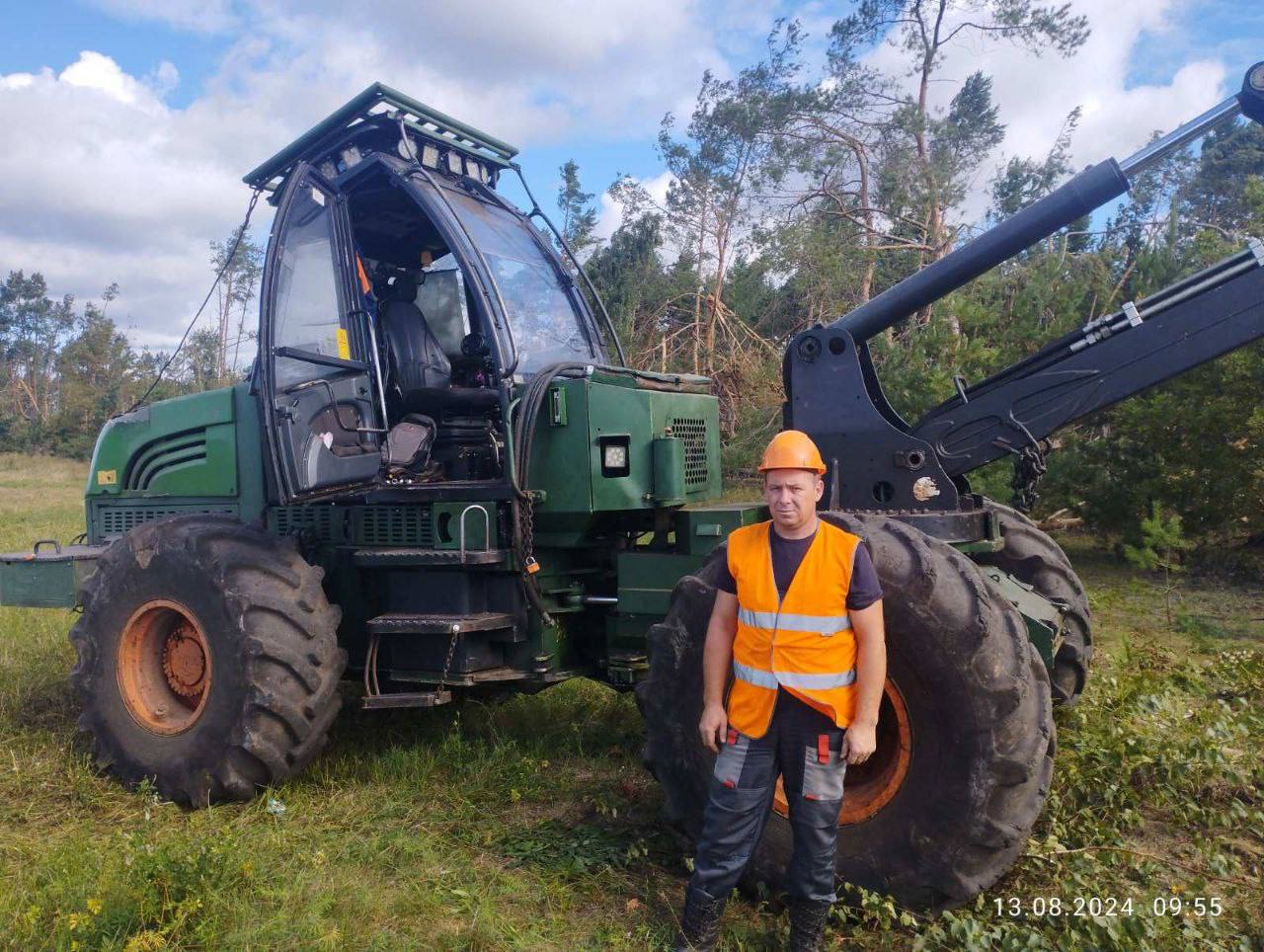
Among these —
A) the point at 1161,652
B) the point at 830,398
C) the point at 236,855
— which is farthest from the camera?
the point at 1161,652

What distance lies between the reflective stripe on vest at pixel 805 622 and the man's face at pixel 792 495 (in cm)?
28

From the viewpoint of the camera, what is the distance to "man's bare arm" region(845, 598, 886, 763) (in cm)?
279

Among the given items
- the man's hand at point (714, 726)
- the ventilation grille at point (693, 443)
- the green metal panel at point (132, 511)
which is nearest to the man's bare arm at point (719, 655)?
the man's hand at point (714, 726)

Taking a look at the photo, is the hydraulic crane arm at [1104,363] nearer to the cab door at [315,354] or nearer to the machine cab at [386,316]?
Result: the machine cab at [386,316]

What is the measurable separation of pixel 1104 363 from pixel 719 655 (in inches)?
86.4

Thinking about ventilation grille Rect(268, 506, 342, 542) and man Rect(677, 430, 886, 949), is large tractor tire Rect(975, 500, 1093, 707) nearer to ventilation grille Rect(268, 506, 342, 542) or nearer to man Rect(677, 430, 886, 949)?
man Rect(677, 430, 886, 949)

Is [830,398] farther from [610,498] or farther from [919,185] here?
[919,185]

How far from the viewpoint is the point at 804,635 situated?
111 inches

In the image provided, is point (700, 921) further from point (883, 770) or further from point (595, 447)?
point (595, 447)

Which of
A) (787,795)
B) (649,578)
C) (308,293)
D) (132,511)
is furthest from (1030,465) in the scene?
(132,511)

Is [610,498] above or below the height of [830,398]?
below

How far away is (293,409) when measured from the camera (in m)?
4.62

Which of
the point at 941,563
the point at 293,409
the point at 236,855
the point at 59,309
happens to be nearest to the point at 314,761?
the point at 236,855

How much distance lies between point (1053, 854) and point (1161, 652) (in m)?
3.67
